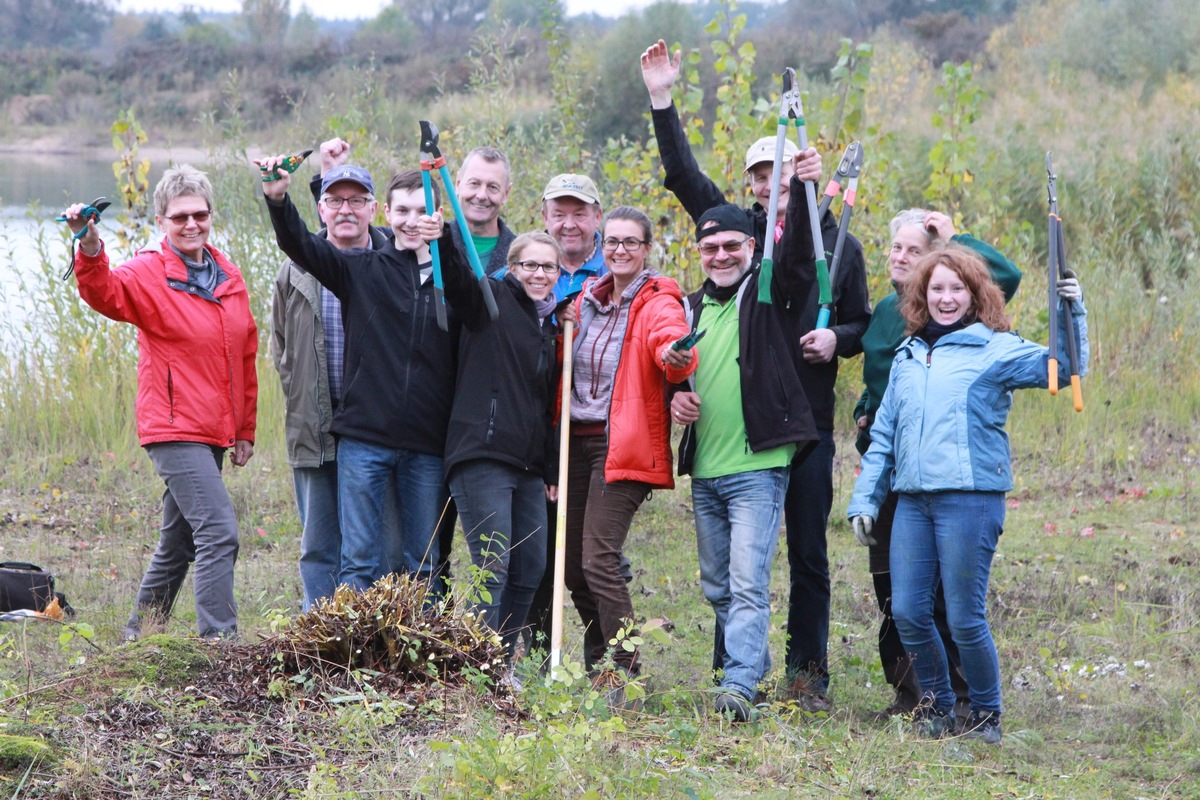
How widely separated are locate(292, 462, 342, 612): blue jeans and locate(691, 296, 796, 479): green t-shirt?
1.46 meters

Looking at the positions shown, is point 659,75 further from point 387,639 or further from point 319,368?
point 387,639

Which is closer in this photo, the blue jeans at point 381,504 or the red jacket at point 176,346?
the blue jeans at point 381,504

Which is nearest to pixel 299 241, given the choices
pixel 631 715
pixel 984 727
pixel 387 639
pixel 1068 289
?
pixel 387 639

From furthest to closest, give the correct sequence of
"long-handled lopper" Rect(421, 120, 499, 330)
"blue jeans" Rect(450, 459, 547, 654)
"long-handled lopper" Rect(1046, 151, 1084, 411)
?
"blue jeans" Rect(450, 459, 547, 654)
"long-handled lopper" Rect(421, 120, 499, 330)
"long-handled lopper" Rect(1046, 151, 1084, 411)

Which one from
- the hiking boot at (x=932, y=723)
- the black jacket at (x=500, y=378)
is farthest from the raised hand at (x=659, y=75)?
the hiking boot at (x=932, y=723)

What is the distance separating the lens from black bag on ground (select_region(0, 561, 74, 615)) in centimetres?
572

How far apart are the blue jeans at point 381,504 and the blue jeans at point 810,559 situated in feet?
4.47

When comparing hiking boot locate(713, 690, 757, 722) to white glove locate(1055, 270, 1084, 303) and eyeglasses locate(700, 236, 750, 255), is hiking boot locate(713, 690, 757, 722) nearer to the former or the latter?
eyeglasses locate(700, 236, 750, 255)

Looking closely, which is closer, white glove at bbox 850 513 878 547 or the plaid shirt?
white glove at bbox 850 513 878 547

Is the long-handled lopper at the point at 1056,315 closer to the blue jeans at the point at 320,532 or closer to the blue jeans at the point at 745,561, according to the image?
the blue jeans at the point at 745,561

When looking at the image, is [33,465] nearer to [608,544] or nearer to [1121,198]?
[608,544]

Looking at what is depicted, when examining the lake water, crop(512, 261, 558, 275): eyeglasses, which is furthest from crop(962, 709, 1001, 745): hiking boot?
the lake water

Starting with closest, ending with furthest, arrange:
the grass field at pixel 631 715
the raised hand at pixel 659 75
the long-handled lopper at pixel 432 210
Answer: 1. the grass field at pixel 631 715
2. the long-handled lopper at pixel 432 210
3. the raised hand at pixel 659 75

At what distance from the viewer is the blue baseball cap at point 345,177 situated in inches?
197
